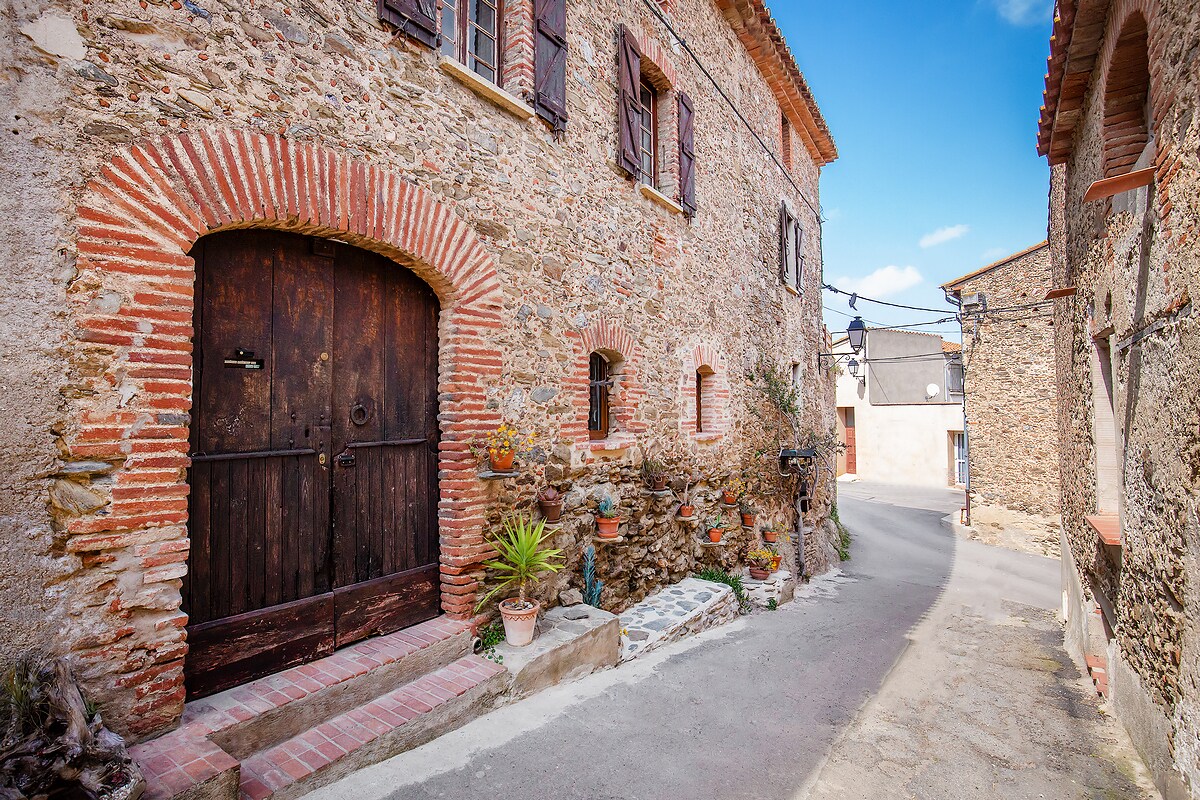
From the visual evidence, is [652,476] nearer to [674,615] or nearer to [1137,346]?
[674,615]

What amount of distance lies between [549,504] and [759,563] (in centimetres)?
439

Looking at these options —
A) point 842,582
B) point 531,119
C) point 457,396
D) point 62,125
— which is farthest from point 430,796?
point 842,582

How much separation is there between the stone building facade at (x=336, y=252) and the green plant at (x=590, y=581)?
12cm

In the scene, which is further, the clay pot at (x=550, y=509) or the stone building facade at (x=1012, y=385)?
the stone building facade at (x=1012, y=385)

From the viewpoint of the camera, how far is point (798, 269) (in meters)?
11.1

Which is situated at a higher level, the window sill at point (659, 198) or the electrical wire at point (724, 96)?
the electrical wire at point (724, 96)

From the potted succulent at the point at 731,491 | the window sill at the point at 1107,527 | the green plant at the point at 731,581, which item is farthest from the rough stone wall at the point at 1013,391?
the green plant at the point at 731,581

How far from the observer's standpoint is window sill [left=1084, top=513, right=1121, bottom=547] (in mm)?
4281

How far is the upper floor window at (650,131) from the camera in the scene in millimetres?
6842

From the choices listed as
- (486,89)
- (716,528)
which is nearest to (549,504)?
(486,89)

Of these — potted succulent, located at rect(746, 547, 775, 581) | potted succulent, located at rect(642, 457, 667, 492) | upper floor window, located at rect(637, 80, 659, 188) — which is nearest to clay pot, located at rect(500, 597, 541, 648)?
potted succulent, located at rect(642, 457, 667, 492)

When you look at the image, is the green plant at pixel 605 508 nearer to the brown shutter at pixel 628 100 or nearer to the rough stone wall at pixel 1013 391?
the brown shutter at pixel 628 100

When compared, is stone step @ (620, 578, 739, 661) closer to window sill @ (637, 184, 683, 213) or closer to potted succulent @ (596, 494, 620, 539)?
potted succulent @ (596, 494, 620, 539)

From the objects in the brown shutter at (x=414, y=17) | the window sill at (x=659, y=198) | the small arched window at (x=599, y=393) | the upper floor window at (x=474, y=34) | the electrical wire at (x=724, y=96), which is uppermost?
the electrical wire at (x=724, y=96)
